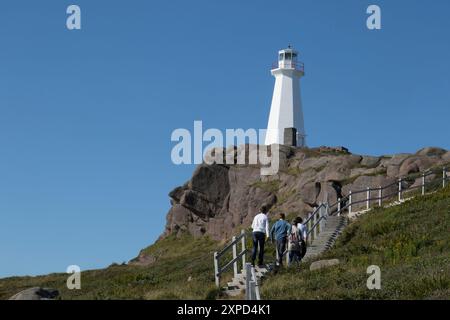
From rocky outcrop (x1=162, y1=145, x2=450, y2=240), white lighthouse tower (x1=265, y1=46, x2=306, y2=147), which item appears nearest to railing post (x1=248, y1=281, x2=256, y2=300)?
rocky outcrop (x1=162, y1=145, x2=450, y2=240)

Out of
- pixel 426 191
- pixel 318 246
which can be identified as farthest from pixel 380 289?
pixel 426 191

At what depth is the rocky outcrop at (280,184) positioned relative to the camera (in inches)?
1812

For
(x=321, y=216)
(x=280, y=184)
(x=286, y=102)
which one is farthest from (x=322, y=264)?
(x=286, y=102)

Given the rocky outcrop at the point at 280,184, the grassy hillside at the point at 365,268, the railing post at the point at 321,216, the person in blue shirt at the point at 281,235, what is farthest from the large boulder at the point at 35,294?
the rocky outcrop at the point at 280,184

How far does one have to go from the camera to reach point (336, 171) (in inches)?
1893

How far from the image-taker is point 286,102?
66.2m

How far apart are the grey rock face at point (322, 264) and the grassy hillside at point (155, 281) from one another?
294 centimetres

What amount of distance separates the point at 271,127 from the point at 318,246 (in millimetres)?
38648

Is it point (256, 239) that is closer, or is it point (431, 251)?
point (256, 239)

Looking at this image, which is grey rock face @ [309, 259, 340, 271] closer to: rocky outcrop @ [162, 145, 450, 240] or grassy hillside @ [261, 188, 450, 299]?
grassy hillside @ [261, 188, 450, 299]

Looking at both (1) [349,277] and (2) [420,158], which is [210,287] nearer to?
(1) [349,277]

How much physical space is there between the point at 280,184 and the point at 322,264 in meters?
29.4

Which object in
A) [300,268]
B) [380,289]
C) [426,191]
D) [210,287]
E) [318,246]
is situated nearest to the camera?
[380,289]

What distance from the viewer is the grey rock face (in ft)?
71.0
